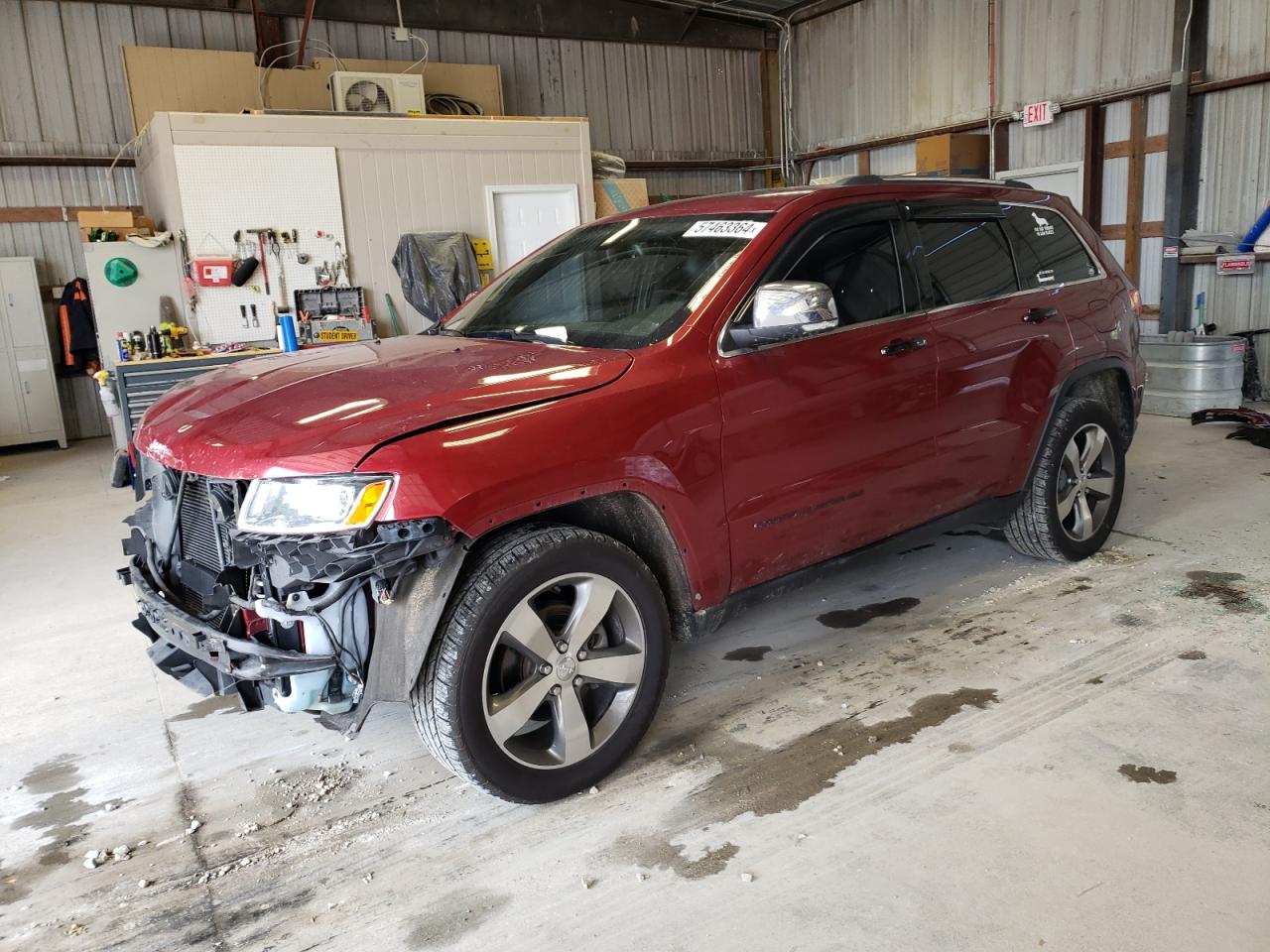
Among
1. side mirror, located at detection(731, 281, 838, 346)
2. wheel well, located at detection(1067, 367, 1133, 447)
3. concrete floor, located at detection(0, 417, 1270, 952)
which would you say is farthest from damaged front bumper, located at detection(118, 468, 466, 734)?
wheel well, located at detection(1067, 367, 1133, 447)

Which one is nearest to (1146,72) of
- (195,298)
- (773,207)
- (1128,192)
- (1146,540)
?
(1128,192)

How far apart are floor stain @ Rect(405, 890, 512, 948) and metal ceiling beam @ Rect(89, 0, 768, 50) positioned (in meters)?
11.1

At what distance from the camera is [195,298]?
8.09m

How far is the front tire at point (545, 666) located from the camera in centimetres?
232

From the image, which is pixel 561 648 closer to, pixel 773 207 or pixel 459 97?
pixel 773 207

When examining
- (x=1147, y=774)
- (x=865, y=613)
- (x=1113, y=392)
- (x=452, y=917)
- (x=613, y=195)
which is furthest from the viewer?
(x=613, y=195)

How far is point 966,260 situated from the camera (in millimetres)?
3566

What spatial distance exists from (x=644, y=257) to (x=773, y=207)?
0.46 metres

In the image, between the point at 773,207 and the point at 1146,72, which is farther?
the point at 1146,72

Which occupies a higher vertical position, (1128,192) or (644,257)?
(1128,192)

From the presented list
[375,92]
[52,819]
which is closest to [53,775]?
[52,819]

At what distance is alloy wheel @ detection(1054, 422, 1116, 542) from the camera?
13.3 feet

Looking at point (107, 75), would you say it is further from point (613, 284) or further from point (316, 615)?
point (316, 615)

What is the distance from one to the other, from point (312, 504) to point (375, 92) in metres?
8.01
